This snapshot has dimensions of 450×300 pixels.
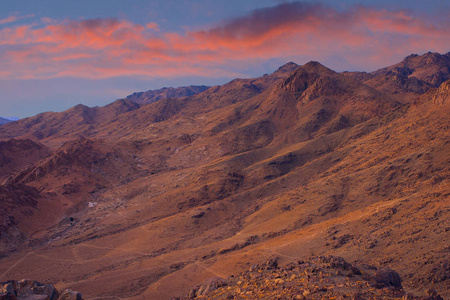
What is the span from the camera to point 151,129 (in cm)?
10238

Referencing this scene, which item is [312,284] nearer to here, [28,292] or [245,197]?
[28,292]

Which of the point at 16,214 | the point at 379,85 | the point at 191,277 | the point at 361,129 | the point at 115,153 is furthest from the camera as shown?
the point at 379,85

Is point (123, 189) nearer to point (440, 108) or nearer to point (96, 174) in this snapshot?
point (96, 174)

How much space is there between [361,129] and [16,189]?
180ft

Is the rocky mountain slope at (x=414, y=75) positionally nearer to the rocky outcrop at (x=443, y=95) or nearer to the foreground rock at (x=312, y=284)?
the rocky outcrop at (x=443, y=95)

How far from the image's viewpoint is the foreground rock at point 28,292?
16.7m

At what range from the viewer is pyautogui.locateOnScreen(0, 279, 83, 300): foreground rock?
1670cm

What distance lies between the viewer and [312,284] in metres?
13.2

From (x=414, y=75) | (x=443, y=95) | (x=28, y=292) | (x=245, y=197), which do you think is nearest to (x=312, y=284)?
(x=28, y=292)

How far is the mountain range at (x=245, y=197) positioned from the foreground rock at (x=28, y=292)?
750 cm

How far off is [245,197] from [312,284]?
35027mm

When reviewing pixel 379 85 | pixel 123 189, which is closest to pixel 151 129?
pixel 123 189

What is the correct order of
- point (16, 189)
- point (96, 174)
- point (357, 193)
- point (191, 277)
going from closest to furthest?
point (191, 277), point (357, 193), point (16, 189), point (96, 174)

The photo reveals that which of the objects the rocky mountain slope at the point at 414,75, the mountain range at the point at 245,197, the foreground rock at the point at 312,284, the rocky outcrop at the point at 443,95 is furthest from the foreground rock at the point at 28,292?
the rocky mountain slope at the point at 414,75
